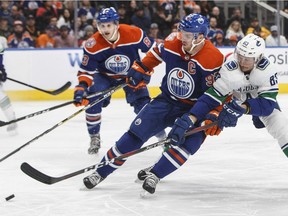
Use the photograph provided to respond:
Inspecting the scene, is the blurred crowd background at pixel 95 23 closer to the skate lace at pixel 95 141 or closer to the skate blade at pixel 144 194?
the skate lace at pixel 95 141

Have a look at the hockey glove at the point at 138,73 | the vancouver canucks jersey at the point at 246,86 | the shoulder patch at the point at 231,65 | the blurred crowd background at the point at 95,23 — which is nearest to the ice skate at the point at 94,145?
the hockey glove at the point at 138,73

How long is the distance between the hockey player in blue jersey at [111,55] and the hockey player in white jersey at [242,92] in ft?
4.29

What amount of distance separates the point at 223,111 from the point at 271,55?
5.41 metres

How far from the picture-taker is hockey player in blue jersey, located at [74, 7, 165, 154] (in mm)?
5129

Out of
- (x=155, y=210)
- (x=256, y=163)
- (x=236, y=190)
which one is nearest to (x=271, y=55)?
(x=256, y=163)

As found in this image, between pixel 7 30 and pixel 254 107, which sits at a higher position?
pixel 254 107

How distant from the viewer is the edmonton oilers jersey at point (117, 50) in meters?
5.17

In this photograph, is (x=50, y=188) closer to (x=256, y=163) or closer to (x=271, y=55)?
(x=256, y=163)

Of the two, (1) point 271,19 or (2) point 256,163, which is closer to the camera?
(2) point 256,163

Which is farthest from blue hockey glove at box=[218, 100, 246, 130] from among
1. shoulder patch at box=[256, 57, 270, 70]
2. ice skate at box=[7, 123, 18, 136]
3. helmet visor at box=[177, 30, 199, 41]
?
ice skate at box=[7, 123, 18, 136]

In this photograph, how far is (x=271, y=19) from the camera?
31.1ft

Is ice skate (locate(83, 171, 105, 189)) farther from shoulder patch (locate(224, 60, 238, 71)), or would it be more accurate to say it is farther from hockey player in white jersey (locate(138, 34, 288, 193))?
shoulder patch (locate(224, 60, 238, 71))

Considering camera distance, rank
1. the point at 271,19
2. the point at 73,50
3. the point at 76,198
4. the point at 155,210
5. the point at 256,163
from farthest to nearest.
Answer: the point at 271,19 → the point at 73,50 → the point at 256,163 → the point at 76,198 → the point at 155,210

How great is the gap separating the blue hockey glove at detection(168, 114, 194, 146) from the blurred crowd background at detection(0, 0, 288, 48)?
533cm
